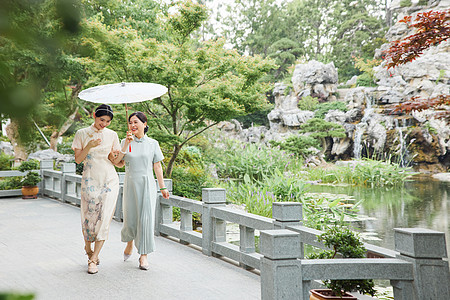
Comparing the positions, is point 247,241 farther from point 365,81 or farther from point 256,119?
point 256,119

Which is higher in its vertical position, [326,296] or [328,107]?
[328,107]

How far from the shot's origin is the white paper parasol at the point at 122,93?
408 cm

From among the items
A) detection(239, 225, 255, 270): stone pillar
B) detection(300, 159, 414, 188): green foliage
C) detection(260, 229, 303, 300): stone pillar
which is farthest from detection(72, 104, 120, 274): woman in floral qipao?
detection(300, 159, 414, 188): green foliage

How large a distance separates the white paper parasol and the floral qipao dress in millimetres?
338

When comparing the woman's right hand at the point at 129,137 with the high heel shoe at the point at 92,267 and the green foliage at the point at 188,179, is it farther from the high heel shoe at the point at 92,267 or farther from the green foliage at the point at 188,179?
the green foliage at the point at 188,179

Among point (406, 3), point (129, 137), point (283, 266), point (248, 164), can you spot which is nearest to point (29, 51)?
point (283, 266)

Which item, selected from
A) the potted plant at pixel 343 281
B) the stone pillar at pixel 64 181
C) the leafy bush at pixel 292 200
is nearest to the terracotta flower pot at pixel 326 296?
the potted plant at pixel 343 281

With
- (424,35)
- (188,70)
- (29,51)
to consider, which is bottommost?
(29,51)

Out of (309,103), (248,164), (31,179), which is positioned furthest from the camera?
(309,103)

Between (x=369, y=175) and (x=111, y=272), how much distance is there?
450 inches

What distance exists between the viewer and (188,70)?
781 cm

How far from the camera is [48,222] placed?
6684 mm

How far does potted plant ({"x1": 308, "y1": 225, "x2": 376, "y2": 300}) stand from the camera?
2623 mm

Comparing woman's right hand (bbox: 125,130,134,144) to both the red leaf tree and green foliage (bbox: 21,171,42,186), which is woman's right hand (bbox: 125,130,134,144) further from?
green foliage (bbox: 21,171,42,186)
